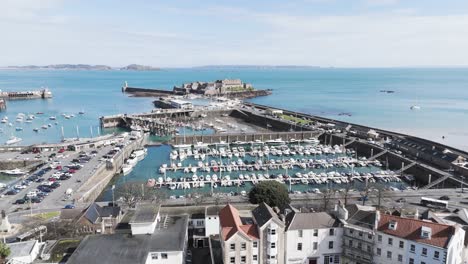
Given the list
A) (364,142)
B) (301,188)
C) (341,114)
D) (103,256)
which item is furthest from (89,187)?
(341,114)

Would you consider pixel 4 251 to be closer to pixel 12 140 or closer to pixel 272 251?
pixel 272 251

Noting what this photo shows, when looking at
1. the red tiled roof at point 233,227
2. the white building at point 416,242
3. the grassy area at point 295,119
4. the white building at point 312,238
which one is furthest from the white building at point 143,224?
the grassy area at point 295,119

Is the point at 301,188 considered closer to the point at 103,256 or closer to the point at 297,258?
the point at 297,258

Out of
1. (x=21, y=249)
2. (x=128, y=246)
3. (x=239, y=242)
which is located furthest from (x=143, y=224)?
(x=21, y=249)

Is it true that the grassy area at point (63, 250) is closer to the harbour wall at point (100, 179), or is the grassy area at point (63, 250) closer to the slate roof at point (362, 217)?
the harbour wall at point (100, 179)

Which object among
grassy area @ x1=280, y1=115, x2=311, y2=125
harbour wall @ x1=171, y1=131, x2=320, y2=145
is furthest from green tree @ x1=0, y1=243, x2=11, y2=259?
grassy area @ x1=280, y1=115, x2=311, y2=125

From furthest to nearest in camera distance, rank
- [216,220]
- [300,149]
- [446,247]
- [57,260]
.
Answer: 1. [300,149]
2. [216,220]
3. [57,260]
4. [446,247]
